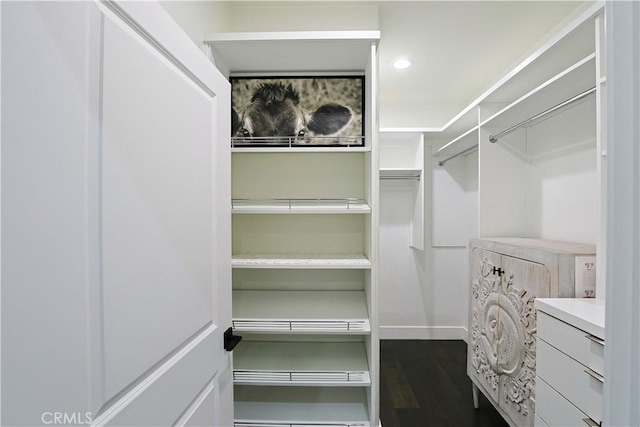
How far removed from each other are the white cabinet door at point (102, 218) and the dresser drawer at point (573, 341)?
137cm

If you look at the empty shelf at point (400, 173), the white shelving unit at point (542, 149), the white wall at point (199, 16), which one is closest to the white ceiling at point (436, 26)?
the white wall at point (199, 16)

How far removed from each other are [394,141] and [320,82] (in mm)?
1495

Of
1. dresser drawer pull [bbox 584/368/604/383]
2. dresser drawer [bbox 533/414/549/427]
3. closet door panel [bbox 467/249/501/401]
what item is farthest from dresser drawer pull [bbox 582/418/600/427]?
closet door panel [bbox 467/249/501/401]

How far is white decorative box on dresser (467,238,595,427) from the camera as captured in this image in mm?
1296

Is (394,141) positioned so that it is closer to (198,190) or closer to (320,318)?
(320,318)

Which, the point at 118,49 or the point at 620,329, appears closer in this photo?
the point at 620,329

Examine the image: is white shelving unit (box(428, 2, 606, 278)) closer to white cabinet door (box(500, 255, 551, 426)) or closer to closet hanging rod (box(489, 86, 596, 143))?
closet hanging rod (box(489, 86, 596, 143))

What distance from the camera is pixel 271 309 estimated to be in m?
1.56

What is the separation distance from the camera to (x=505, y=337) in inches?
61.5

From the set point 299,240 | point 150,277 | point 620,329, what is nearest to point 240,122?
point 299,240

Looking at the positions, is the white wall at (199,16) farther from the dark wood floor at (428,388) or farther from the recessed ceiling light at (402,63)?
the dark wood floor at (428,388)

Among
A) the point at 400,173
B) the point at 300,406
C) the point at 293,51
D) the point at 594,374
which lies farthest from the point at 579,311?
the point at 400,173

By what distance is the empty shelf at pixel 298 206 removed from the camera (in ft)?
4.77

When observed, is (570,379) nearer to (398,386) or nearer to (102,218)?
(398,386)
